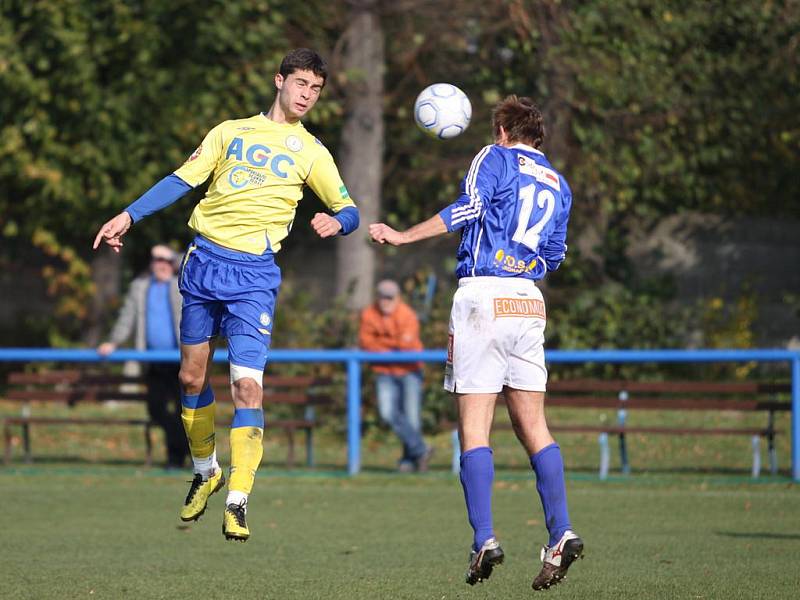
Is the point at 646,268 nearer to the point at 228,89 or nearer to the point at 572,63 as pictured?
the point at 572,63

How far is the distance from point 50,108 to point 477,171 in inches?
527

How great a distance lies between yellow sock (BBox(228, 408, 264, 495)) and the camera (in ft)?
22.4

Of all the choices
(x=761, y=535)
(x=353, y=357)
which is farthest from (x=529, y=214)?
(x=353, y=357)

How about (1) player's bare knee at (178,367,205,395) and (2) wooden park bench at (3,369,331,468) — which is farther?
(2) wooden park bench at (3,369,331,468)

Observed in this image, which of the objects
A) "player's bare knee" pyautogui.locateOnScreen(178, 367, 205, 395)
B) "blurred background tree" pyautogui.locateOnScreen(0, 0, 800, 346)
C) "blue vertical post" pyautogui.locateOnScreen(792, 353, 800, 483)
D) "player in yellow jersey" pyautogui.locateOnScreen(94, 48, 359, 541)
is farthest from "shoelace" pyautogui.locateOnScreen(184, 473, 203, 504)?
"blurred background tree" pyautogui.locateOnScreen(0, 0, 800, 346)

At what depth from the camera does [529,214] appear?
6633mm

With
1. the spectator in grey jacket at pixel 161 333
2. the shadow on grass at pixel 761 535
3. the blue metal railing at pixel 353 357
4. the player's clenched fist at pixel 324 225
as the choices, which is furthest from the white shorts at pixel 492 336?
the spectator in grey jacket at pixel 161 333

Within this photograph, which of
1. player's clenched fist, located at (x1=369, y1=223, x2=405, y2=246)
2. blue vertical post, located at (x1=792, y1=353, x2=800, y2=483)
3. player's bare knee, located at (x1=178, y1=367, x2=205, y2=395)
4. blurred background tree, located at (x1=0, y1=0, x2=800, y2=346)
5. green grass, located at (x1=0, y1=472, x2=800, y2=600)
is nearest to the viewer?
player's clenched fist, located at (x1=369, y1=223, x2=405, y2=246)

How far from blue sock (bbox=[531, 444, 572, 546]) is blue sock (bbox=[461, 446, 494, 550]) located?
244 mm

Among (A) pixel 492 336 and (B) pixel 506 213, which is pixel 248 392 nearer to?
(A) pixel 492 336

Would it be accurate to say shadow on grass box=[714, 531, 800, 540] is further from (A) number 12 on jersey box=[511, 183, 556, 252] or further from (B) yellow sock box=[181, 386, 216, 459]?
(B) yellow sock box=[181, 386, 216, 459]

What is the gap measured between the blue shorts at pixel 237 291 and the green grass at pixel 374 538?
1264 millimetres

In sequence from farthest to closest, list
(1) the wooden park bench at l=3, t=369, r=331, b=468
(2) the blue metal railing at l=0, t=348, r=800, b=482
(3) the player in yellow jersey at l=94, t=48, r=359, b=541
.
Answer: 1. (1) the wooden park bench at l=3, t=369, r=331, b=468
2. (2) the blue metal railing at l=0, t=348, r=800, b=482
3. (3) the player in yellow jersey at l=94, t=48, r=359, b=541

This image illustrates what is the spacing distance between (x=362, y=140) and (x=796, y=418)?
7405mm
